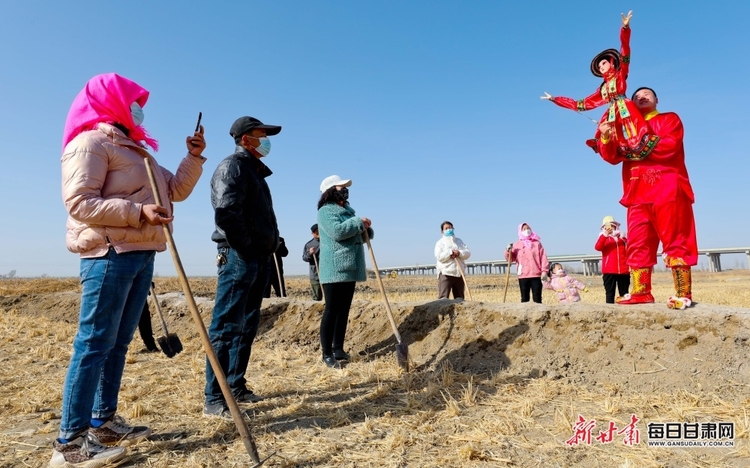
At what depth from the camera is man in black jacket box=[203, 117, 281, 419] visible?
3.33 m

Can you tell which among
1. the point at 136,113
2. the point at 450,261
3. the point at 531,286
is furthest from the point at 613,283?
the point at 136,113

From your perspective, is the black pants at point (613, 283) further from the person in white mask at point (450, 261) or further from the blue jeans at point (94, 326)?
the blue jeans at point (94, 326)

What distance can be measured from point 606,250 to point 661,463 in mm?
6028

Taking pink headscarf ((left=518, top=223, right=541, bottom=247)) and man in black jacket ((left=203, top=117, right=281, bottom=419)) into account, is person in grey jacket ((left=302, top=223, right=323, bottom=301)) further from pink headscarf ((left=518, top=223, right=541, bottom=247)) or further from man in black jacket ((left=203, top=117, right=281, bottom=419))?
man in black jacket ((left=203, top=117, right=281, bottom=419))

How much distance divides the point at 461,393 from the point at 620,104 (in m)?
2.87

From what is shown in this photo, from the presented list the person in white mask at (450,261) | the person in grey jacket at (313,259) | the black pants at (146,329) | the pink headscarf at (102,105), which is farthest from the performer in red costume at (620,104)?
the person in grey jacket at (313,259)

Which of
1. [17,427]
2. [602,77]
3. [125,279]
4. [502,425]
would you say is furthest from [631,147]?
[17,427]

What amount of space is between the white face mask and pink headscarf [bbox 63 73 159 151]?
0.02 metres

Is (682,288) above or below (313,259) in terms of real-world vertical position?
below

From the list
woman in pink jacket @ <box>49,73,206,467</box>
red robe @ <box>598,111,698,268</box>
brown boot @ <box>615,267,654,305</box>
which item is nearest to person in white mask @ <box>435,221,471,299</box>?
brown boot @ <box>615,267,654,305</box>

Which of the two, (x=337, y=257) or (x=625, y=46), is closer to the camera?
(x=625, y=46)

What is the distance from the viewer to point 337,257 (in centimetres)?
469

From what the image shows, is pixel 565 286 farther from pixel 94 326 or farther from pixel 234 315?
pixel 94 326

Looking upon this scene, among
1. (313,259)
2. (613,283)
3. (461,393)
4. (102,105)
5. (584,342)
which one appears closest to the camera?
(102,105)
